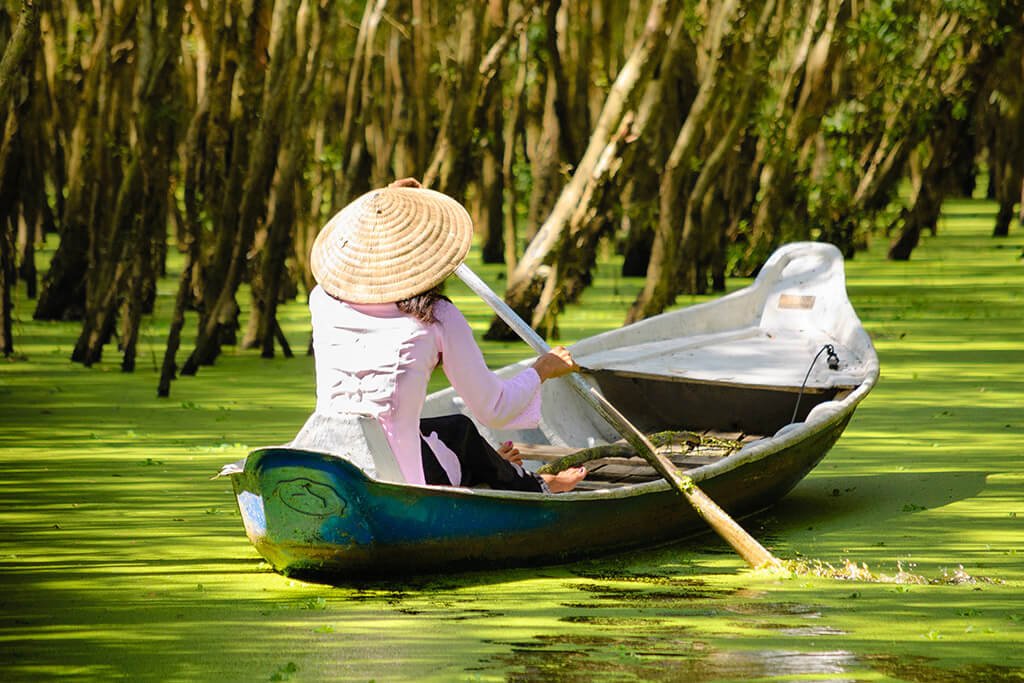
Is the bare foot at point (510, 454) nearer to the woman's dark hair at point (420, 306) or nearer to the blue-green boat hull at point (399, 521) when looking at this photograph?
the blue-green boat hull at point (399, 521)

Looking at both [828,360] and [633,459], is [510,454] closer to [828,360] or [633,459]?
[633,459]

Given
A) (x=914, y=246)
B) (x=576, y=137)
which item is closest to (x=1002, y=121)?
(x=914, y=246)

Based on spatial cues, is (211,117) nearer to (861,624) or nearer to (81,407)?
(81,407)

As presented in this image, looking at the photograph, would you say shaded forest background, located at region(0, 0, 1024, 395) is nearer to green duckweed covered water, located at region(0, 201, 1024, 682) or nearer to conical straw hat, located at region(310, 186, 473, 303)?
green duckweed covered water, located at region(0, 201, 1024, 682)

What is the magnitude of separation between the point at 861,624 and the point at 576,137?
10061 mm

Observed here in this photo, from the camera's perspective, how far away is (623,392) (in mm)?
7973

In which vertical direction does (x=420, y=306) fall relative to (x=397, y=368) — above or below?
above

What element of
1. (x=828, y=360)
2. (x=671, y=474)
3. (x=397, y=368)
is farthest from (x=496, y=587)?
(x=828, y=360)

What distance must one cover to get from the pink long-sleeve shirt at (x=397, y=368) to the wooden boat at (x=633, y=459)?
0.11 metres

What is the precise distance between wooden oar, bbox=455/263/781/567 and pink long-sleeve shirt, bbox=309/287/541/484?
0.44m

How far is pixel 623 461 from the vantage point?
6762 millimetres

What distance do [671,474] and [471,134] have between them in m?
7.09

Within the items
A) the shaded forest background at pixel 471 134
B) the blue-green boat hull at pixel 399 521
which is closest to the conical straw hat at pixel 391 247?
the blue-green boat hull at pixel 399 521

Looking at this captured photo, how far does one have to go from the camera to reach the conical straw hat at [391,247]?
16.9 ft
